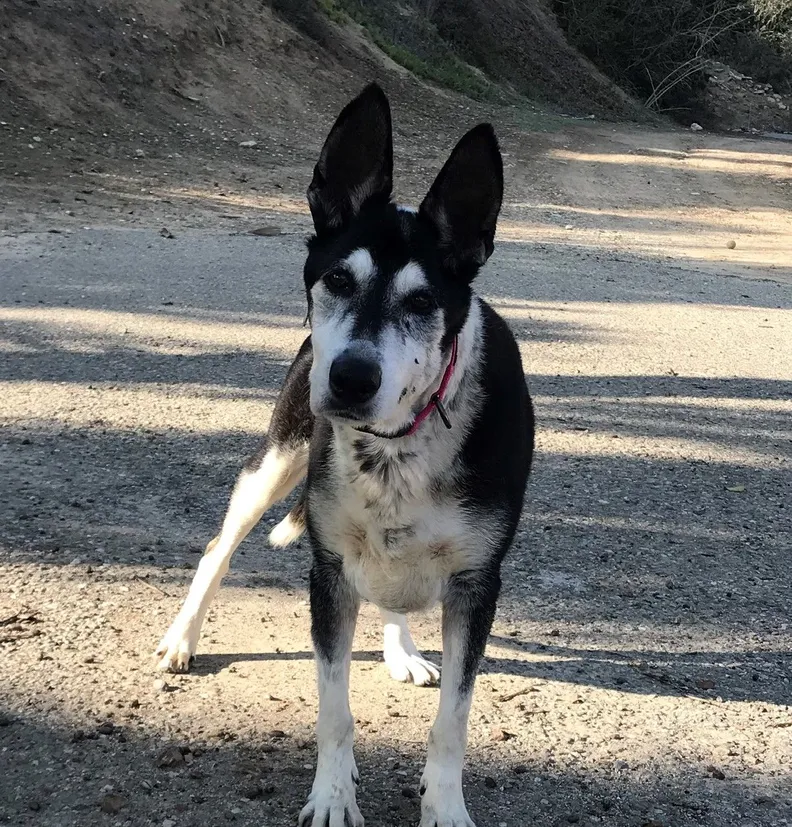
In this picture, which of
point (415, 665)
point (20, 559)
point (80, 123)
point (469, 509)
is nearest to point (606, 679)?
point (415, 665)

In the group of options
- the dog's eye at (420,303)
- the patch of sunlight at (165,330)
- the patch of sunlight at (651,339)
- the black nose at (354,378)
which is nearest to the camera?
the black nose at (354,378)

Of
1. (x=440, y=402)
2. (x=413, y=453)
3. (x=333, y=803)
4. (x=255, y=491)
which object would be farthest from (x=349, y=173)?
(x=333, y=803)

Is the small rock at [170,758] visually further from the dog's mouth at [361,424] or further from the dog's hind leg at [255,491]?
the dog's mouth at [361,424]

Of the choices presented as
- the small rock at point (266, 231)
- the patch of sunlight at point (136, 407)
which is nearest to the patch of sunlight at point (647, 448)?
the patch of sunlight at point (136, 407)

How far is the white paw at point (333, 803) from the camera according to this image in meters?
3.17

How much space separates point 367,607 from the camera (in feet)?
15.9

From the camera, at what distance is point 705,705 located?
4035 mm

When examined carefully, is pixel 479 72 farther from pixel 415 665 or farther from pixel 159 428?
pixel 415 665

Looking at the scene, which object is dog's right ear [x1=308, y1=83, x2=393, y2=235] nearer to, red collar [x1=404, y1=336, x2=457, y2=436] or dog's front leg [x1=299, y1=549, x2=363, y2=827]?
red collar [x1=404, y1=336, x2=457, y2=436]

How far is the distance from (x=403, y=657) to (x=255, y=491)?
34.9 inches

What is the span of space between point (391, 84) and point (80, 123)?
9961mm

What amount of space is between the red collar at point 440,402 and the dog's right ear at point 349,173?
0.55 m

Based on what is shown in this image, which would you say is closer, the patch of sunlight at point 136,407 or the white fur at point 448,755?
the white fur at point 448,755

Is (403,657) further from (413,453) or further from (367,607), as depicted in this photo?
(413,453)
